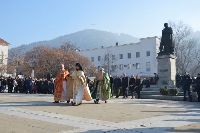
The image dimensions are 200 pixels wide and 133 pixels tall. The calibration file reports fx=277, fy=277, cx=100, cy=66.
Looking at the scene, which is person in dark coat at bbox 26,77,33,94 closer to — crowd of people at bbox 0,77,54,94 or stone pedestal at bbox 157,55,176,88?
crowd of people at bbox 0,77,54,94

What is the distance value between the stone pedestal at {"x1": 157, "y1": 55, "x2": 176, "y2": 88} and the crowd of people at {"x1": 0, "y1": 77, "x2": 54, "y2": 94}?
10.6 metres

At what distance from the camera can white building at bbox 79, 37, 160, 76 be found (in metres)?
71.9

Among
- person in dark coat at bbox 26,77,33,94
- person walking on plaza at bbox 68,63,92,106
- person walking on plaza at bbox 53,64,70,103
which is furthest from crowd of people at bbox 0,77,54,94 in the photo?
person walking on plaza at bbox 68,63,92,106

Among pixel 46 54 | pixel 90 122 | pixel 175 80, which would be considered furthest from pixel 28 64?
pixel 90 122

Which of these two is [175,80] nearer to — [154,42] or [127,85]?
[127,85]

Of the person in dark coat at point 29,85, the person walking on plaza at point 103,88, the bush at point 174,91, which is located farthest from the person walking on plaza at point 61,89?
the person in dark coat at point 29,85

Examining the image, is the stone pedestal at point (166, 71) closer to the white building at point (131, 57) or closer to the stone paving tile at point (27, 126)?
the stone paving tile at point (27, 126)

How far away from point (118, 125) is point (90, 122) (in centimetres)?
88

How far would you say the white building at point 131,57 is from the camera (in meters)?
71.9

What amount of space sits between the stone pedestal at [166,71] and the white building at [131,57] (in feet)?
152

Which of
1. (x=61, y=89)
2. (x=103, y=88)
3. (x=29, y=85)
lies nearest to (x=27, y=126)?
(x=61, y=89)

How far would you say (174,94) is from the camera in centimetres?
1944

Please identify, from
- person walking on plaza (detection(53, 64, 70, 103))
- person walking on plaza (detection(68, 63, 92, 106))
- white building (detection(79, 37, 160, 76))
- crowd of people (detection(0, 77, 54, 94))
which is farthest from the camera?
white building (detection(79, 37, 160, 76))

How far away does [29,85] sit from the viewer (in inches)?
1131
